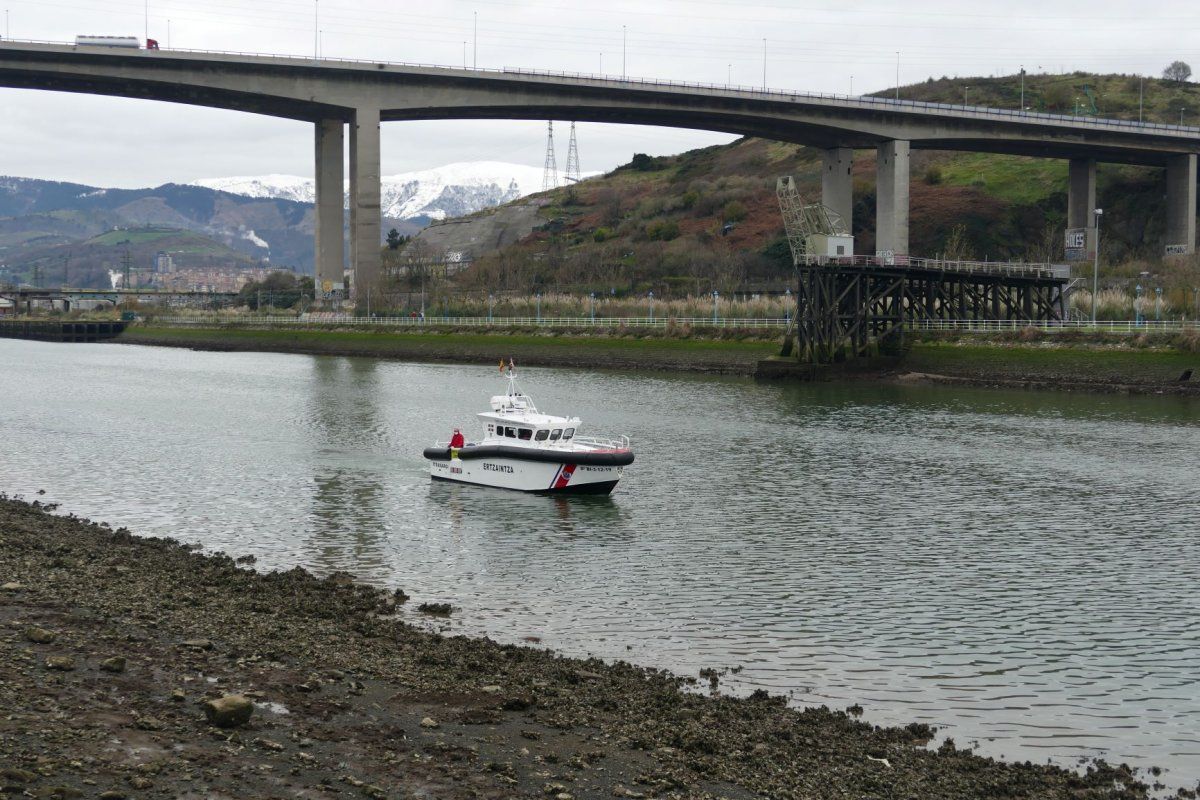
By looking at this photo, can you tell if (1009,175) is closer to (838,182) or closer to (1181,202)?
(1181,202)

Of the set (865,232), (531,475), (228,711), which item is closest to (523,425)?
(531,475)

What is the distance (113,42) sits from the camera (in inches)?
4921

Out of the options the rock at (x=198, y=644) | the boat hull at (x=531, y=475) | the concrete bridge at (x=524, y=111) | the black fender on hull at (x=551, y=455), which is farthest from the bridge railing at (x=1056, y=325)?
the rock at (x=198, y=644)

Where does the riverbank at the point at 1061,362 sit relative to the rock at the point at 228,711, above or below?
above

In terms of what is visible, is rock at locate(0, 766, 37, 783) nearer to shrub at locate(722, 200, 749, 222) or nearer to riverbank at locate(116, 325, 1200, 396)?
riverbank at locate(116, 325, 1200, 396)

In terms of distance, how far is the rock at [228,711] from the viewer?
55.4ft

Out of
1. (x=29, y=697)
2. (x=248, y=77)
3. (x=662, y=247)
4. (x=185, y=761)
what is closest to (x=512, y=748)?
(x=185, y=761)

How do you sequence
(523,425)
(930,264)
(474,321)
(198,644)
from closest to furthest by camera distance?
(198,644) < (523,425) < (930,264) < (474,321)

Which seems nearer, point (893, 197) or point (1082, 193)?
point (893, 197)

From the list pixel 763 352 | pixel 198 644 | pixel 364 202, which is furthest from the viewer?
pixel 364 202

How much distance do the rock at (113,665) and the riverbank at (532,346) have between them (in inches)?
3217

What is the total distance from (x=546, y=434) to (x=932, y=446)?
20.7 m

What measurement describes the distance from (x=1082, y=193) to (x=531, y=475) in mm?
130354

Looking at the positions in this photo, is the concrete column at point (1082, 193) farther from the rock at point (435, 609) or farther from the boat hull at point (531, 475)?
the rock at point (435, 609)
